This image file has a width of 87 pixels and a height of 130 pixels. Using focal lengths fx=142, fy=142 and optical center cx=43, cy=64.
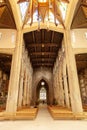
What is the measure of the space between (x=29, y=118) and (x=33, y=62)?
15585 mm

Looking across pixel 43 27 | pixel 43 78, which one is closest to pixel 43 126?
pixel 43 27

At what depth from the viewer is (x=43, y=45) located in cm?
1803

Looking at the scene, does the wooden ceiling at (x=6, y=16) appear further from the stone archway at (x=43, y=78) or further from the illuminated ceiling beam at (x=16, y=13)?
the stone archway at (x=43, y=78)

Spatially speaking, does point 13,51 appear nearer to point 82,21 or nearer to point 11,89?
point 11,89

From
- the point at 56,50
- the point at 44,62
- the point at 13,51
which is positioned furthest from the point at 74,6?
the point at 44,62

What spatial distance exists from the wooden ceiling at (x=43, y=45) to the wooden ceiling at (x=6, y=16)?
227 cm

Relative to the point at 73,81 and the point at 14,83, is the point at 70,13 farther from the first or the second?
the point at 14,83

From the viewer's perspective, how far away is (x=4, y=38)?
13672mm

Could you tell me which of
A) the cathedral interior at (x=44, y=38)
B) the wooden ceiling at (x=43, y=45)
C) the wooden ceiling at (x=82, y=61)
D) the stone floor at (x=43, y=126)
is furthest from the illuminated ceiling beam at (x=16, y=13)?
the stone floor at (x=43, y=126)

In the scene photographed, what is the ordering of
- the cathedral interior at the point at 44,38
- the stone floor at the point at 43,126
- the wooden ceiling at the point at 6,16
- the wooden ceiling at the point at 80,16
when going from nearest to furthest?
the stone floor at the point at 43,126, the cathedral interior at the point at 44,38, the wooden ceiling at the point at 80,16, the wooden ceiling at the point at 6,16

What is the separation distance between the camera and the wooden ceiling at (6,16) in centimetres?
1170

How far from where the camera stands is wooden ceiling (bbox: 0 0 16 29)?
1170 cm

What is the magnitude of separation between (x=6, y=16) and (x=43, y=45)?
6.61 meters

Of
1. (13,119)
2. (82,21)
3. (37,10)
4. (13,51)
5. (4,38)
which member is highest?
(37,10)
